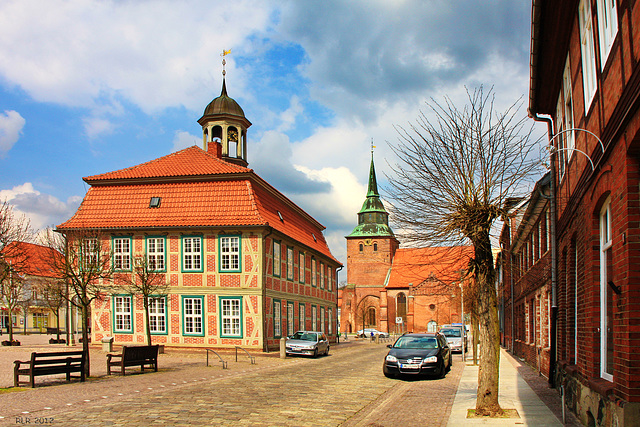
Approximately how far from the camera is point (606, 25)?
26.0 feet

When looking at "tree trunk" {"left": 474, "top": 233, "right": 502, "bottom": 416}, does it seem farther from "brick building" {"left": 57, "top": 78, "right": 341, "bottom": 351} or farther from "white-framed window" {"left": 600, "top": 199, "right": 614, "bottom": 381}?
"brick building" {"left": 57, "top": 78, "right": 341, "bottom": 351}

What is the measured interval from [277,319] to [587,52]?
26.6 meters

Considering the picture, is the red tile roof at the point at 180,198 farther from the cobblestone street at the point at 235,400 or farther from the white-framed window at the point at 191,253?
the cobblestone street at the point at 235,400

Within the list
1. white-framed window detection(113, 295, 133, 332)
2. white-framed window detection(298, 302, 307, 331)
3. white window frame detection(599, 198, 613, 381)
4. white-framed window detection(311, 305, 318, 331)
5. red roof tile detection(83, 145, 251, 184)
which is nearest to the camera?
white window frame detection(599, 198, 613, 381)

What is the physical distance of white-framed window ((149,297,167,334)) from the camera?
32281 mm

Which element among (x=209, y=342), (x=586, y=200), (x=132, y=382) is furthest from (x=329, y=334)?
(x=586, y=200)

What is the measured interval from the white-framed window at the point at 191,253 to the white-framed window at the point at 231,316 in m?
2.35

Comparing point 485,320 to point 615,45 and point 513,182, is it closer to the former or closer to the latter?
point 513,182

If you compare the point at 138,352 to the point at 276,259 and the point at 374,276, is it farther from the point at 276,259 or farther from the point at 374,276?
the point at 374,276

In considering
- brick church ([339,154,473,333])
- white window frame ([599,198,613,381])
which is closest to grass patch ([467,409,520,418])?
white window frame ([599,198,613,381])

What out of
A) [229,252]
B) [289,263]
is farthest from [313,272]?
[229,252]

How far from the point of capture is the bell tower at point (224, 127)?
131 feet

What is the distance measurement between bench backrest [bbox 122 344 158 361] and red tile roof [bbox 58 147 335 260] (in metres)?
11.4

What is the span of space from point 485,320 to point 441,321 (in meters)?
73.8
